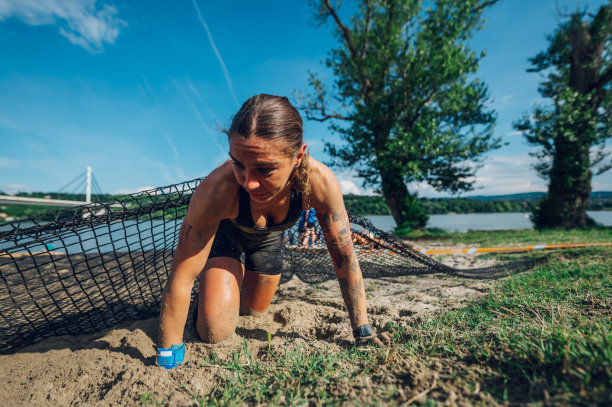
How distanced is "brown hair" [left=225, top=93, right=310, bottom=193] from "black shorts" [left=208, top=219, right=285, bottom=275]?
97 centimetres

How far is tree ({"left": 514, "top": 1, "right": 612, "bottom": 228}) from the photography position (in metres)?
11.5

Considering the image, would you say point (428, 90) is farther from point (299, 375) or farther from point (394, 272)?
point (299, 375)

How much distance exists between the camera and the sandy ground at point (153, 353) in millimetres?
1512

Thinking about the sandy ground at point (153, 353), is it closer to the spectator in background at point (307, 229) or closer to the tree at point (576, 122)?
the spectator in background at point (307, 229)

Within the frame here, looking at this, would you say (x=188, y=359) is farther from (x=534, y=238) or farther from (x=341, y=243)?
(x=534, y=238)

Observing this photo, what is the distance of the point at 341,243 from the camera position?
206cm

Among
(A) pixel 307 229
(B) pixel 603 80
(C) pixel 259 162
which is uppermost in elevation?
(B) pixel 603 80

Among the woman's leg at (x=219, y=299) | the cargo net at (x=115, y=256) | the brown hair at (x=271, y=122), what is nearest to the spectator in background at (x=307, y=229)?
the cargo net at (x=115, y=256)

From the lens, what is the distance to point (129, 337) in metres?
2.18

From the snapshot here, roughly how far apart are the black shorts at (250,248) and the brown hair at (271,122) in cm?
97

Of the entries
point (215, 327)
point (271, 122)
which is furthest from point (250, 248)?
point (271, 122)

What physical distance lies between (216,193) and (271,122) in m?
0.58

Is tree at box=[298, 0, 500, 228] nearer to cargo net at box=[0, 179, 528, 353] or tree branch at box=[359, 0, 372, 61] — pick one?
tree branch at box=[359, 0, 372, 61]

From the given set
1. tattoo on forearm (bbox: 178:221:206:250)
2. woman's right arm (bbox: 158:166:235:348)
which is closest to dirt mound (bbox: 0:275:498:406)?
woman's right arm (bbox: 158:166:235:348)
